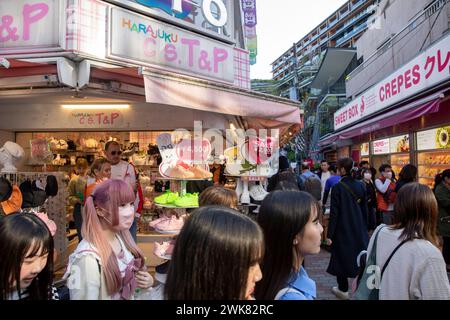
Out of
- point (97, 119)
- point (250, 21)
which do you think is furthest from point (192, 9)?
point (250, 21)

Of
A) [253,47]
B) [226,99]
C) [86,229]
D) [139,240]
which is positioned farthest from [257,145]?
[253,47]

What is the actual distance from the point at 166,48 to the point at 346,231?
448 cm

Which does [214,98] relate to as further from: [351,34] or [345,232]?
[351,34]

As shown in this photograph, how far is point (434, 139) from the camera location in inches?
348

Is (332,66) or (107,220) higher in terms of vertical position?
(332,66)

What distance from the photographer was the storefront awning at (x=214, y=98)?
14.4ft

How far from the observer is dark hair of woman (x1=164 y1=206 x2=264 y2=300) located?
3.79 feet

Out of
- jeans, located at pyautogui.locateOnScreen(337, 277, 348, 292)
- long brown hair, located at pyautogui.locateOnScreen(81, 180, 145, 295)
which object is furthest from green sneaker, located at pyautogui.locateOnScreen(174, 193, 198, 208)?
jeans, located at pyautogui.locateOnScreen(337, 277, 348, 292)

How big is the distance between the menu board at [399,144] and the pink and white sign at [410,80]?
1.13 metres

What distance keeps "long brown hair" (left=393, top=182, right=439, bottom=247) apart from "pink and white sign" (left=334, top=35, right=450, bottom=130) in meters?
6.32

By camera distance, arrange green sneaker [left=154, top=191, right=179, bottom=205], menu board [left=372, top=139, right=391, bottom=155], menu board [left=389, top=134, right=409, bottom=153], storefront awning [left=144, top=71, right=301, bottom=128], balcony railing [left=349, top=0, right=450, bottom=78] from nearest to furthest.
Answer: green sneaker [left=154, top=191, right=179, bottom=205] < storefront awning [left=144, top=71, right=301, bottom=128] < balcony railing [left=349, top=0, right=450, bottom=78] < menu board [left=389, top=134, right=409, bottom=153] < menu board [left=372, top=139, right=391, bottom=155]

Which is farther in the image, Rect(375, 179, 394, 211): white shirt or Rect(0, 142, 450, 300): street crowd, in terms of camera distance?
Rect(375, 179, 394, 211): white shirt

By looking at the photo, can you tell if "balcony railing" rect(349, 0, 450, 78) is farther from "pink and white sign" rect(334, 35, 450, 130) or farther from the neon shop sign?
the neon shop sign

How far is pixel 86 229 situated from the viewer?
226 centimetres
